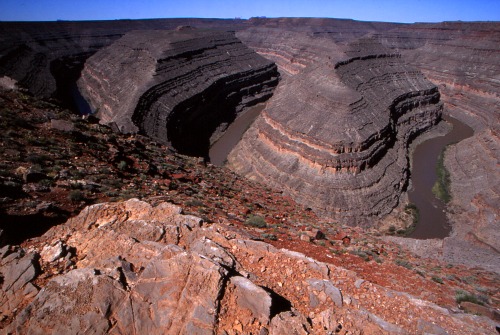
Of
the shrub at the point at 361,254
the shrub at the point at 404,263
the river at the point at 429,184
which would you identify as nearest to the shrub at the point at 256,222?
the shrub at the point at 361,254

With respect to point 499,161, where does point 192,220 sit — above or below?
above

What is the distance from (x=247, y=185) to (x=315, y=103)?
42.5ft

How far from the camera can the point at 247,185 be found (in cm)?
2225

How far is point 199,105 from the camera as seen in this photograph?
40500 millimetres

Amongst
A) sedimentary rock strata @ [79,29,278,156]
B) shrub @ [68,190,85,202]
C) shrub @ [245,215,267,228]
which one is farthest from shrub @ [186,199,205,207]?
sedimentary rock strata @ [79,29,278,156]

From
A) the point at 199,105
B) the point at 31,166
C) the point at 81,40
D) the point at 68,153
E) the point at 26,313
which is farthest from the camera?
the point at 81,40

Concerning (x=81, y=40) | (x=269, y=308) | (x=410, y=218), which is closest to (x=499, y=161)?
(x=410, y=218)

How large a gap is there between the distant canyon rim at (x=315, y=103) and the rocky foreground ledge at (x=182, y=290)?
1095 cm

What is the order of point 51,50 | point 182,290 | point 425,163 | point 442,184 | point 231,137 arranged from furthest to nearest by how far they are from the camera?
point 51,50 → point 231,137 → point 425,163 → point 442,184 → point 182,290

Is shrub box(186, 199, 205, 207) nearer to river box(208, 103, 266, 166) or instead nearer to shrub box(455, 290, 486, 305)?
shrub box(455, 290, 486, 305)

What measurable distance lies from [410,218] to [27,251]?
25.8 m

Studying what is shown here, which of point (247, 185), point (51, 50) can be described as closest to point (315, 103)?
point (247, 185)

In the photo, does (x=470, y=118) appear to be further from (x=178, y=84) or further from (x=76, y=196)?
(x=76, y=196)

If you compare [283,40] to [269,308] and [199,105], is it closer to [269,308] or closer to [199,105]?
[199,105]
